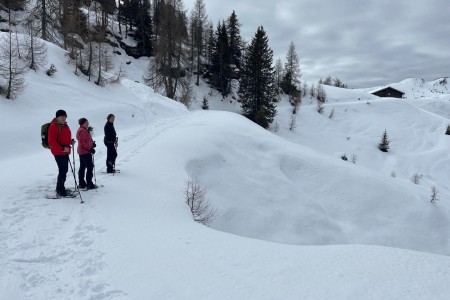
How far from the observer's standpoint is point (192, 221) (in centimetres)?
690

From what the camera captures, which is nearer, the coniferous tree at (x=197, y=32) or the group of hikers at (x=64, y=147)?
the group of hikers at (x=64, y=147)

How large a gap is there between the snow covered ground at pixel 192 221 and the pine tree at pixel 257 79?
15.8 meters

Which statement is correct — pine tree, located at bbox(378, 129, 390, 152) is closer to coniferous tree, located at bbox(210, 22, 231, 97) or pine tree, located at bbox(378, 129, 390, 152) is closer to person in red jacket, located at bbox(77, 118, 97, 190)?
coniferous tree, located at bbox(210, 22, 231, 97)

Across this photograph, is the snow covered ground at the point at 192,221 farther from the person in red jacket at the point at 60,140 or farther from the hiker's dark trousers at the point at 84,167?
the person in red jacket at the point at 60,140

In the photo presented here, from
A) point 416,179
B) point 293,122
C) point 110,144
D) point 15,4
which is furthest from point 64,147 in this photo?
point 15,4

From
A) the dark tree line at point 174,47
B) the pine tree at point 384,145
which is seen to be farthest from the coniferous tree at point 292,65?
the pine tree at point 384,145

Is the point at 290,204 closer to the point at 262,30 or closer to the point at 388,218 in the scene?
the point at 388,218

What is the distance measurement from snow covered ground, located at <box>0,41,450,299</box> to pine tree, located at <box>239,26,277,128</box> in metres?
15.8

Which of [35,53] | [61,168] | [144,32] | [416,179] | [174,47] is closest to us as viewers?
[61,168]

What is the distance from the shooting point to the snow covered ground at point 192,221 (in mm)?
4262

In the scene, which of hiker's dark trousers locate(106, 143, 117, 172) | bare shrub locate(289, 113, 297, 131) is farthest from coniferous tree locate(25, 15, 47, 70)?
bare shrub locate(289, 113, 297, 131)

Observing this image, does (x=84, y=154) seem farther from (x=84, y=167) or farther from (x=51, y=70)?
(x=51, y=70)

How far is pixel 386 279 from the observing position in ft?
14.8

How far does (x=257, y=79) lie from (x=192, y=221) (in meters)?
34.9
